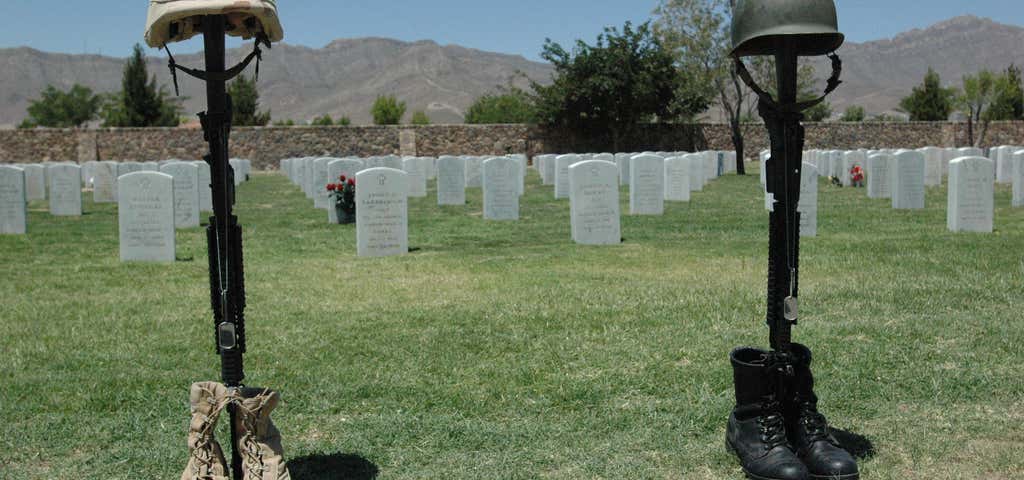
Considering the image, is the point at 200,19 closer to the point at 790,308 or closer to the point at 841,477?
the point at 790,308

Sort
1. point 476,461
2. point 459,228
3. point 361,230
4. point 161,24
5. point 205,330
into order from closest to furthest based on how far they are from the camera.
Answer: point 161,24 < point 476,461 < point 205,330 < point 361,230 < point 459,228

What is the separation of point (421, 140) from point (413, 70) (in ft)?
296

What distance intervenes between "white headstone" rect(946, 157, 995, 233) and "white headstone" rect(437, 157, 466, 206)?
31.4ft

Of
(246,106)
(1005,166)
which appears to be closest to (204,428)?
(1005,166)

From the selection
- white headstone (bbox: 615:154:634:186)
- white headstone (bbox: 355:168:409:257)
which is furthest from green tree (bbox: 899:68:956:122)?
white headstone (bbox: 355:168:409:257)

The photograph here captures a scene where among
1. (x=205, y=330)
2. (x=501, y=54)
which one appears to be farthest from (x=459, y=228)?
(x=501, y=54)

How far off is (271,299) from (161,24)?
4872 mm

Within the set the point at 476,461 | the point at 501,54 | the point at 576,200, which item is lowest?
the point at 476,461

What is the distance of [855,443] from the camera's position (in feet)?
13.3

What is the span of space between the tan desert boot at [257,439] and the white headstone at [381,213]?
7.26 meters

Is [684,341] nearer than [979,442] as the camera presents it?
No

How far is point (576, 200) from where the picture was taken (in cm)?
1159

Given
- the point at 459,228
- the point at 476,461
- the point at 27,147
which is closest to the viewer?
the point at 476,461

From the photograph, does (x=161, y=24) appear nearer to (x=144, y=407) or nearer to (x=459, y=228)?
(x=144, y=407)
